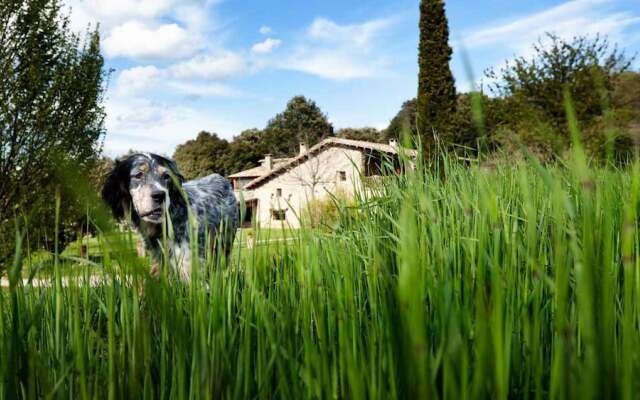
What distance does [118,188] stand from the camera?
462 centimetres

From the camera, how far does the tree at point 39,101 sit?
1312cm

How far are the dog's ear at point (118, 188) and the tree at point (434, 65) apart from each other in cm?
2394

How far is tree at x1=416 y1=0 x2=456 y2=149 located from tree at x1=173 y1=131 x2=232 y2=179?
36.5 metres

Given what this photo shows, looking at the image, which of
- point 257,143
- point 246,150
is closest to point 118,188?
point 246,150

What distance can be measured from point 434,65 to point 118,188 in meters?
25.5

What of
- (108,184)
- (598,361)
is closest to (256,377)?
(598,361)

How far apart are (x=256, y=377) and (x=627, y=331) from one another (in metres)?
0.76

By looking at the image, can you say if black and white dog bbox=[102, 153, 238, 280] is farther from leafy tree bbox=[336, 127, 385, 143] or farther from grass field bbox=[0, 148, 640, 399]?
leafy tree bbox=[336, 127, 385, 143]

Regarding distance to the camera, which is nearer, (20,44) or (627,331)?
(627,331)

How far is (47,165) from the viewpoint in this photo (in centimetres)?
1320

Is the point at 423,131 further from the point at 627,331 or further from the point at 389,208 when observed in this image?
the point at 627,331

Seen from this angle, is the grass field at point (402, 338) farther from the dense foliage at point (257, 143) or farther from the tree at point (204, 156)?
the tree at point (204, 156)

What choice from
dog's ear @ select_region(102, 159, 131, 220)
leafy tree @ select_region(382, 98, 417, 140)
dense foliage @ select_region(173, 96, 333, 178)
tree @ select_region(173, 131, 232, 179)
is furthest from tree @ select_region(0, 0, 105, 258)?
tree @ select_region(173, 131, 232, 179)

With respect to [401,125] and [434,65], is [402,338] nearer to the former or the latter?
[401,125]
